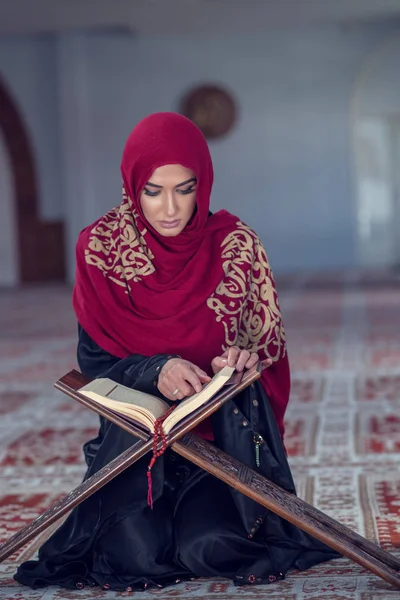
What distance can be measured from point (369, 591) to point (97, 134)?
11359 millimetres

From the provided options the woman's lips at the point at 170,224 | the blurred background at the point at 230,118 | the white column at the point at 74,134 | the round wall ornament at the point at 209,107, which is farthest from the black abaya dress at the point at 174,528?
the round wall ornament at the point at 209,107

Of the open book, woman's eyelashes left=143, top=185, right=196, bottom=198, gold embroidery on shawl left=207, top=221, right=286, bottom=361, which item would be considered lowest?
the open book

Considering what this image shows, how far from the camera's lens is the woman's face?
206 cm

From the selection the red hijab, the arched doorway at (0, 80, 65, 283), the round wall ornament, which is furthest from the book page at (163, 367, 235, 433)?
the arched doorway at (0, 80, 65, 283)

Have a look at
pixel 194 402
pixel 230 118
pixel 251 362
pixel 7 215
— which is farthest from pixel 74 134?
pixel 194 402

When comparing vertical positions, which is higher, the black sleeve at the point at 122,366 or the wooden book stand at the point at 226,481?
the black sleeve at the point at 122,366

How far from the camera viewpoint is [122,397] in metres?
1.93

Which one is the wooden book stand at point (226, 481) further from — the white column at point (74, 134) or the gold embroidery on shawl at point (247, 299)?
the white column at point (74, 134)

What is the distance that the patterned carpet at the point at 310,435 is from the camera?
2.03 metres

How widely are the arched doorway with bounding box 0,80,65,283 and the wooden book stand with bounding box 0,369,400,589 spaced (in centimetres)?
1108

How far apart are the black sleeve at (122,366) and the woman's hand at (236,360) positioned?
4.0 inches

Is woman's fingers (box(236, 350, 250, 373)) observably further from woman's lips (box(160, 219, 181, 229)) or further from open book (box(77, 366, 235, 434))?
woman's lips (box(160, 219, 181, 229))

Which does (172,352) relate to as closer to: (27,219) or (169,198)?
(169,198)

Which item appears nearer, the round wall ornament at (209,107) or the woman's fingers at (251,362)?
the woman's fingers at (251,362)
